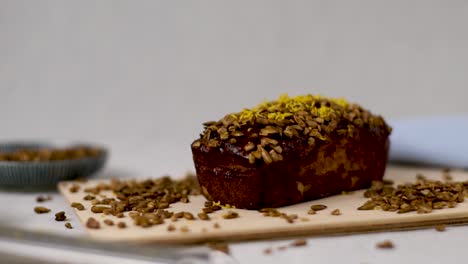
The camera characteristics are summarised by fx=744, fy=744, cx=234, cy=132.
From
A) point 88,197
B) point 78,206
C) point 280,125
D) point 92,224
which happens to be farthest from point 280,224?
point 88,197

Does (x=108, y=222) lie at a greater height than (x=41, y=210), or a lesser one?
lesser

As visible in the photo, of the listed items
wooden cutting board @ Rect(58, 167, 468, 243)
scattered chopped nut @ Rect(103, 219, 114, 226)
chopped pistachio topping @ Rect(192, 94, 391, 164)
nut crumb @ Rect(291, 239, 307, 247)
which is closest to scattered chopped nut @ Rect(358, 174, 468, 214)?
wooden cutting board @ Rect(58, 167, 468, 243)

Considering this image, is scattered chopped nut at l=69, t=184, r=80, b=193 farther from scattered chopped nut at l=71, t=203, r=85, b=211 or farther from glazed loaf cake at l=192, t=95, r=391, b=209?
glazed loaf cake at l=192, t=95, r=391, b=209

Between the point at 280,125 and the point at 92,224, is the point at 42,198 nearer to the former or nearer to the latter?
the point at 92,224

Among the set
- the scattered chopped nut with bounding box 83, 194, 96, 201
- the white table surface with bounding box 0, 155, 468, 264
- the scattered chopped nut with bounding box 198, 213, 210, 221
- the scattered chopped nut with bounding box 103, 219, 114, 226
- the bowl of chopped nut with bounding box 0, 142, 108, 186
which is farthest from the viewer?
the bowl of chopped nut with bounding box 0, 142, 108, 186

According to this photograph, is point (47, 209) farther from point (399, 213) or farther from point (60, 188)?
point (399, 213)

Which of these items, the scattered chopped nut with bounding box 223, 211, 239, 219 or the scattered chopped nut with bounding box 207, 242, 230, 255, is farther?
the scattered chopped nut with bounding box 223, 211, 239, 219

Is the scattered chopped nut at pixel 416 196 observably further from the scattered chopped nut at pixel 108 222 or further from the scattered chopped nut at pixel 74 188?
the scattered chopped nut at pixel 74 188
